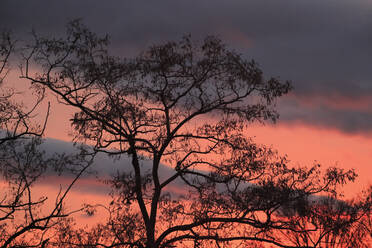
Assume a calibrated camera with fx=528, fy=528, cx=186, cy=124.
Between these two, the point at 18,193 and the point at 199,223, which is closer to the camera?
the point at 18,193

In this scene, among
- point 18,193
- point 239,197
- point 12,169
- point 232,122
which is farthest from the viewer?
point 232,122

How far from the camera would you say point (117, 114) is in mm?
20344

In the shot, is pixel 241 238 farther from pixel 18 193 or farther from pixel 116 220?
pixel 18 193

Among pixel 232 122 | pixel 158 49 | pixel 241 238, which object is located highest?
pixel 158 49

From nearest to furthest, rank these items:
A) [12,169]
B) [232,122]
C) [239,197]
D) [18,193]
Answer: [18,193]
[12,169]
[239,197]
[232,122]

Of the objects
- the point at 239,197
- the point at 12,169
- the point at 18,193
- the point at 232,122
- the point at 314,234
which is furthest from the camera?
the point at 314,234

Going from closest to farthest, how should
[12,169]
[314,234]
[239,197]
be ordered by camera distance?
[12,169], [239,197], [314,234]

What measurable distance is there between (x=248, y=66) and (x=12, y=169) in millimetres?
9279

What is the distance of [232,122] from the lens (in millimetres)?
20812

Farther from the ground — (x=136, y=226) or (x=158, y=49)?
(x=158, y=49)

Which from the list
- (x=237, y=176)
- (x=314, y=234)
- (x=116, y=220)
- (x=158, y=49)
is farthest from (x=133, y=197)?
(x=314, y=234)

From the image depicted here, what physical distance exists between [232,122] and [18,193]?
856 cm

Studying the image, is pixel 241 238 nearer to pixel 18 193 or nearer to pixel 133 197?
pixel 133 197

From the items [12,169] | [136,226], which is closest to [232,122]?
[136,226]
